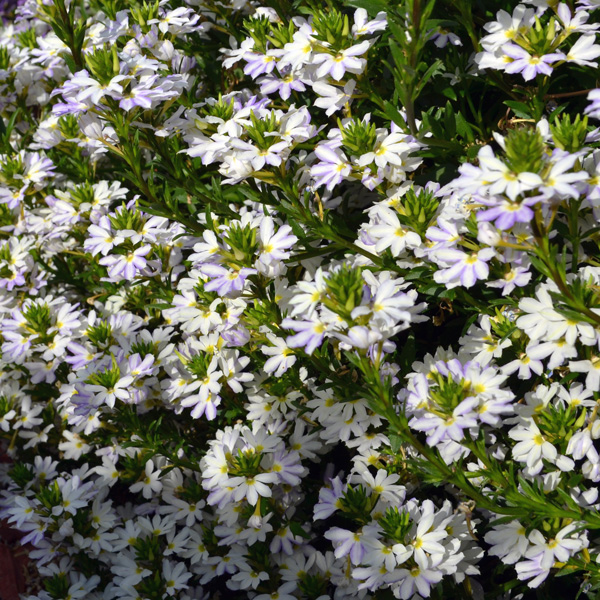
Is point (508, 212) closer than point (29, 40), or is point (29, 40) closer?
point (508, 212)

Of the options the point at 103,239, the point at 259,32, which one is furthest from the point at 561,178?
the point at 103,239

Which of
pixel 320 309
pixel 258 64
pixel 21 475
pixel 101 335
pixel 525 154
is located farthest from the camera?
pixel 21 475

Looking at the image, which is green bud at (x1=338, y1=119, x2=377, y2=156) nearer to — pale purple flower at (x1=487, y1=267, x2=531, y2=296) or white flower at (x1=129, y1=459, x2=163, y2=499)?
pale purple flower at (x1=487, y1=267, x2=531, y2=296)

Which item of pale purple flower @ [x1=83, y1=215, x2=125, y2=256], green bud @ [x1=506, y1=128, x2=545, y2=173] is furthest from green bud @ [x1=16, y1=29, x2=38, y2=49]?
green bud @ [x1=506, y1=128, x2=545, y2=173]

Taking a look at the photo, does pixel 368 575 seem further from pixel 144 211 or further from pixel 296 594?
pixel 144 211

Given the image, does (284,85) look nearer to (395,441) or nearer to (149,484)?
(395,441)

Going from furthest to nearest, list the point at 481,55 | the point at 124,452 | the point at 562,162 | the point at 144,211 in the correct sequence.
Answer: the point at 124,452 < the point at 144,211 < the point at 481,55 < the point at 562,162

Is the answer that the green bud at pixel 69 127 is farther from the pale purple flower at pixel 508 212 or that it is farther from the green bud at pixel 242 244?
the pale purple flower at pixel 508 212

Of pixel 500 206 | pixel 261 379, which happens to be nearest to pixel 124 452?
pixel 261 379
